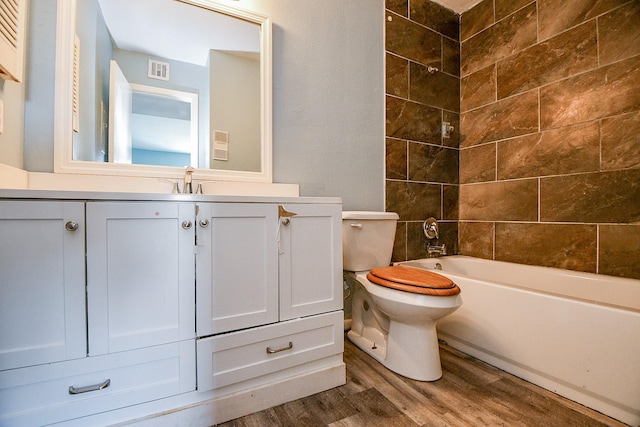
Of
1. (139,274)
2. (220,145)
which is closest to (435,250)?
(220,145)

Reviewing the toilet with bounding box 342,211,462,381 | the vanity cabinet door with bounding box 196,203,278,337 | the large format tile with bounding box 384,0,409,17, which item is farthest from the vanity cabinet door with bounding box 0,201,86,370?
the large format tile with bounding box 384,0,409,17

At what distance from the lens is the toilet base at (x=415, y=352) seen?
1.29 m

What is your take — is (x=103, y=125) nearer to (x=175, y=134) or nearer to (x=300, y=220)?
(x=175, y=134)

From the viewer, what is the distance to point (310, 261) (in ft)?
3.90

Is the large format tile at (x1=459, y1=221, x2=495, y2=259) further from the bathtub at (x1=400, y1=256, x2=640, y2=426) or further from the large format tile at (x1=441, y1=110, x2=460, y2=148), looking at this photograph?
the large format tile at (x1=441, y1=110, x2=460, y2=148)

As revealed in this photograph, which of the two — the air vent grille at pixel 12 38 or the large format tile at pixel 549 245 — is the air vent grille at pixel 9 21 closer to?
the air vent grille at pixel 12 38

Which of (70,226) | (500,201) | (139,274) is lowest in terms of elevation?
(139,274)

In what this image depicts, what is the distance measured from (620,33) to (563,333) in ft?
5.35

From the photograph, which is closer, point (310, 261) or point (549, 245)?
point (310, 261)

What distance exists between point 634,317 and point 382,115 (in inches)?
62.0

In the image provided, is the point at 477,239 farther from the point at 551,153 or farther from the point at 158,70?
the point at 158,70

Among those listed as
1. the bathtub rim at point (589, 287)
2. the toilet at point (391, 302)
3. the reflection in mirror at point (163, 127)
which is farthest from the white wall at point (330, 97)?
the bathtub rim at point (589, 287)

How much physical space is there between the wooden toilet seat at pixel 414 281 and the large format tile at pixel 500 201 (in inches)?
41.4

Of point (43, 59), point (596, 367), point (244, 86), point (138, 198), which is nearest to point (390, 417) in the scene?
point (596, 367)
